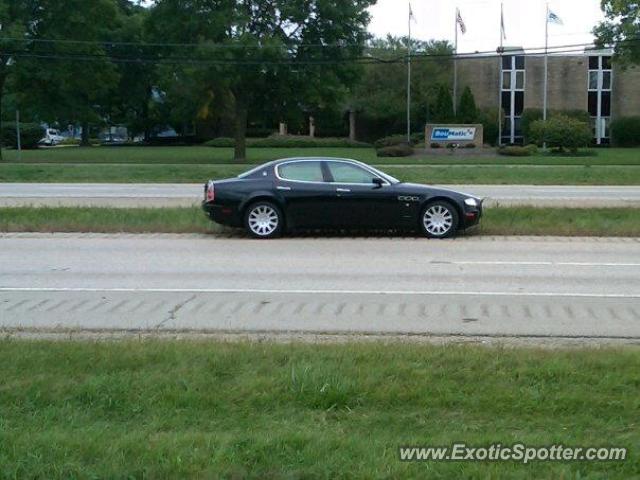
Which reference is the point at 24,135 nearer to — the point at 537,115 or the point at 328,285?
the point at 537,115

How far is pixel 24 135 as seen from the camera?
72625mm

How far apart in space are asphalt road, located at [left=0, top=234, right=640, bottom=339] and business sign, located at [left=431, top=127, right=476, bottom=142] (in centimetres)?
3980

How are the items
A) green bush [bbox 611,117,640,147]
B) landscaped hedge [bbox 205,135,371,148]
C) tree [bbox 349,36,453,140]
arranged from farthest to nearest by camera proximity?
tree [bbox 349,36,453,140] < green bush [bbox 611,117,640,147] < landscaped hedge [bbox 205,135,371,148]

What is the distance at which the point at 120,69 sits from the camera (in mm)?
74125

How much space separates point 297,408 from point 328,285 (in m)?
5.31

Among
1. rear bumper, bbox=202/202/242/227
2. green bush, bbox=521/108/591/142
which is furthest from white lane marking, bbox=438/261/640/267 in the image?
green bush, bbox=521/108/591/142

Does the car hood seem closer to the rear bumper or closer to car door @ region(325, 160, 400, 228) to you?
car door @ region(325, 160, 400, 228)

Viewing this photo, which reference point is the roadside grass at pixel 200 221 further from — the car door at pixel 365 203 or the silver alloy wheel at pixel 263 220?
the car door at pixel 365 203

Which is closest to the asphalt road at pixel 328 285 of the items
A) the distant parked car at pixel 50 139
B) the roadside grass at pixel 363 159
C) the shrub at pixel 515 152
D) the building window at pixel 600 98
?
the roadside grass at pixel 363 159

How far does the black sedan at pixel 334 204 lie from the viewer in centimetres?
1518

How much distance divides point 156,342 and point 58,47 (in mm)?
41957

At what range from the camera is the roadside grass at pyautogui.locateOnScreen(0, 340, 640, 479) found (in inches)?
168

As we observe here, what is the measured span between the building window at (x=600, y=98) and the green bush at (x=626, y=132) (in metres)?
1.85

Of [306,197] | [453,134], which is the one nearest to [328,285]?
[306,197]
